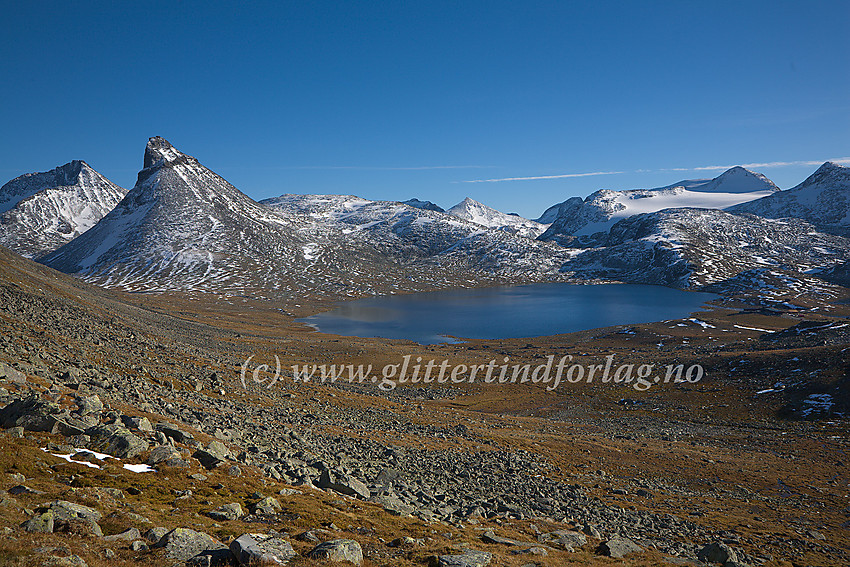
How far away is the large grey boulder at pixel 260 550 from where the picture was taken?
39.7ft

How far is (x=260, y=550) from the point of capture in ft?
41.0

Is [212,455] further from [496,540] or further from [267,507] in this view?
[496,540]

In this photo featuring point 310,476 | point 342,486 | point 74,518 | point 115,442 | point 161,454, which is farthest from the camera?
point 310,476

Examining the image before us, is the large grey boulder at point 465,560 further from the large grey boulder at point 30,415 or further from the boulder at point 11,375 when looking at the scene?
the boulder at point 11,375

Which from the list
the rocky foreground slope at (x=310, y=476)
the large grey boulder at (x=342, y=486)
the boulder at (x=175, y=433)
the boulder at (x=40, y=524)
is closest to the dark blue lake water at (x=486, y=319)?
the rocky foreground slope at (x=310, y=476)

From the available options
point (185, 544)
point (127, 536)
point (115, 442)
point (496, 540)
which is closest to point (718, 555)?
point (496, 540)

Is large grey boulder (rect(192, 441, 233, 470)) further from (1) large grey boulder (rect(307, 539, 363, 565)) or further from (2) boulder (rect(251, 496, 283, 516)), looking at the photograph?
(1) large grey boulder (rect(307, 539, 363, 565))

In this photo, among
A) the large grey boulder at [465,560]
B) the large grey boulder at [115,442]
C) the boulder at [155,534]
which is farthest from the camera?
the large grey boulder at [115,442]

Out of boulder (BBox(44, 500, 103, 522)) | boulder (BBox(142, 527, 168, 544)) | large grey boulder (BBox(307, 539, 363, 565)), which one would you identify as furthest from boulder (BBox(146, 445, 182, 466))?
large grey boulder (BBox(307, 539, 363, 565))

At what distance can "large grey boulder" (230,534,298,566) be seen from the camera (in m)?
12.1

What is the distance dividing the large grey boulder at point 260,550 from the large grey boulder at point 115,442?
8.17 m

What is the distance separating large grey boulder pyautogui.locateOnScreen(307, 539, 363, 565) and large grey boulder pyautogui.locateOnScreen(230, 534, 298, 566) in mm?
685

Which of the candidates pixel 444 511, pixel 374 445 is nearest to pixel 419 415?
pixel 374 445

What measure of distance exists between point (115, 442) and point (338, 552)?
11444 millimetres
